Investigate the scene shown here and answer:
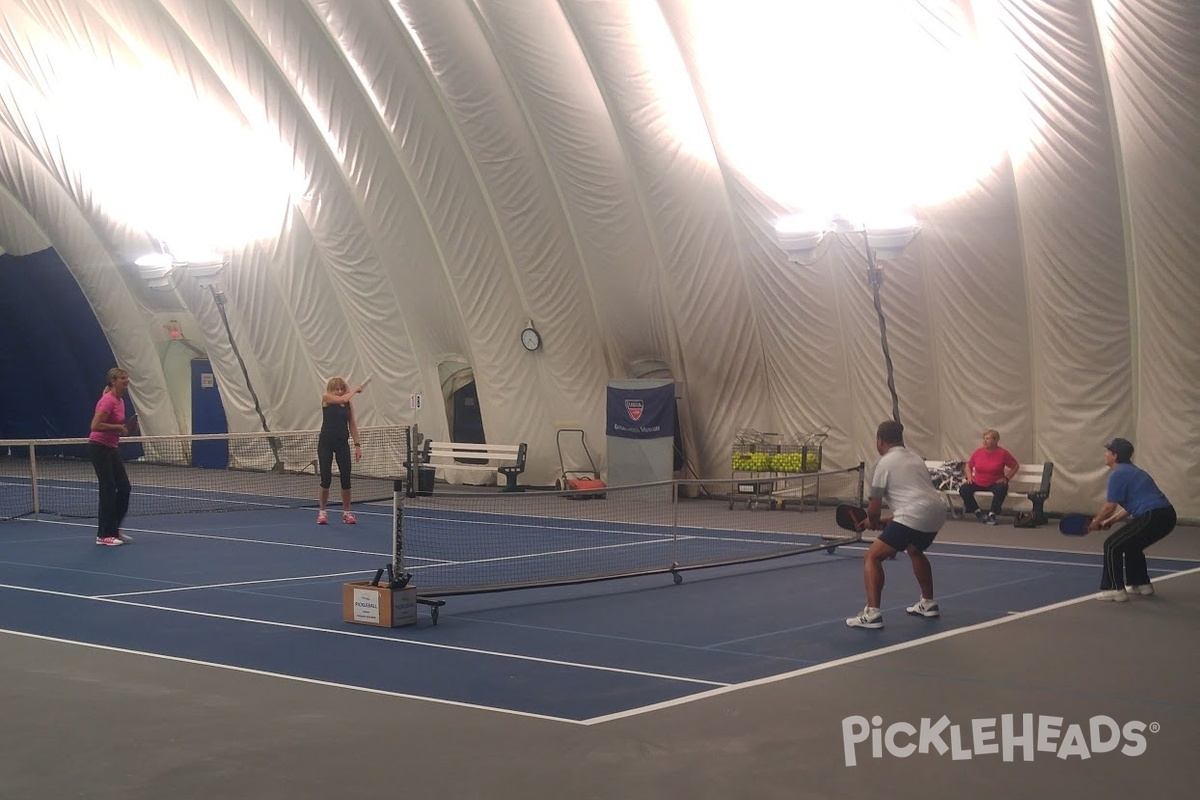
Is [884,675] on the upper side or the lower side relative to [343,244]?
lower

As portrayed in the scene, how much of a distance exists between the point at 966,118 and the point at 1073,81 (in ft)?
5.78

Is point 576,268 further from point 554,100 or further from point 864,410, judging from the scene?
point 864,410

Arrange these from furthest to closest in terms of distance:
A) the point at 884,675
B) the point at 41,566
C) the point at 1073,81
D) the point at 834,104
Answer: the point at 834,104
the point at 1073,81
the point at 41,566
the point at 884,675

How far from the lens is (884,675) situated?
25.5 feet

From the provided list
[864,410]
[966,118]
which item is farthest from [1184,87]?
[864,410]

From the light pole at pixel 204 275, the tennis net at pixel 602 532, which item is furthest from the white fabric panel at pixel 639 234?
the tennis net at pixel 602 532

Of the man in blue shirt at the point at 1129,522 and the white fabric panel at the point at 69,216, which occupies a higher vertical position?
the white fabric panel at the point at 69,216

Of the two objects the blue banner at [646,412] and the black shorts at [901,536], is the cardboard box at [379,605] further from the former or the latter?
the blue banner at [646,412]

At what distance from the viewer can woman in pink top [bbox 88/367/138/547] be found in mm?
14242

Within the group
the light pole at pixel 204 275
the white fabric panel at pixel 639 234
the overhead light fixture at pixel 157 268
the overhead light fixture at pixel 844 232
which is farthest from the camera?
the overhead light fixture at pixel 157 268

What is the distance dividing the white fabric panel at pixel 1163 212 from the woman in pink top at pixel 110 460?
11490 mm

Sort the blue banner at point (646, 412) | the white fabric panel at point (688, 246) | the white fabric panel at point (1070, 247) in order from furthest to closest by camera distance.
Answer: the blue banner at point (646, 412), the white fabric panel at point (688, 246), the white fabric panel at point (1070, 247)
